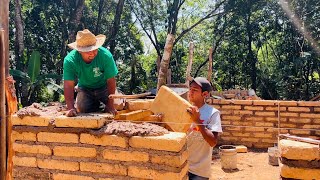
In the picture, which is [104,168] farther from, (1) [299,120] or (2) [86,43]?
(1) [299,120]

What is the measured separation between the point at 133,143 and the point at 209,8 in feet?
58.5

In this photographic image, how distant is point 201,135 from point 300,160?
2.92ft

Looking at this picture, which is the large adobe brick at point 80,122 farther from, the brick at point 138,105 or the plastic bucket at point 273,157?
the plastic bucket at point 273,157

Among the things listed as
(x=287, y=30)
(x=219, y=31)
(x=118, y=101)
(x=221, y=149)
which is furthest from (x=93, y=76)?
(x=219, y=31)

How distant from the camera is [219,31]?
1862 centimetres

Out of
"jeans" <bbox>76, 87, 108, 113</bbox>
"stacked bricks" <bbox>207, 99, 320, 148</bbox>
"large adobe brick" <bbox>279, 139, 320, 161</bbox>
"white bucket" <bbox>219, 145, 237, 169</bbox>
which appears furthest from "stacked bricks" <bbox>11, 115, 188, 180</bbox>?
"stacked bricks" <bbox>207, 99, 320, 148</bbox>

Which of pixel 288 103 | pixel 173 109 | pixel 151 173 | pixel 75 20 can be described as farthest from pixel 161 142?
pixel 75 20

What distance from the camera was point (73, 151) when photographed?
2498 mm

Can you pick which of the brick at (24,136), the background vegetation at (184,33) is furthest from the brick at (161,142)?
the background vegetation at (184,33)

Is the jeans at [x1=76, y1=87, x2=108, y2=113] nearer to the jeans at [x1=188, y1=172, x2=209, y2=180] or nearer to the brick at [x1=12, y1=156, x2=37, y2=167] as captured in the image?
the brick at [x1=12, y1=156, x2=37, y2=167]

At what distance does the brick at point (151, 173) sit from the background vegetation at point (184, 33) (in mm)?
10077

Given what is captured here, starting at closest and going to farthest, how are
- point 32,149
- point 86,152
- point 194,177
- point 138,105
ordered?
point 86,152 < point 32,149 < point 194,177 < point 138,105

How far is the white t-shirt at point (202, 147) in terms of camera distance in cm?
271

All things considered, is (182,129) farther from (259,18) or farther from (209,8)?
(209,8)
